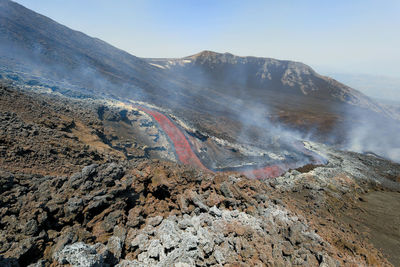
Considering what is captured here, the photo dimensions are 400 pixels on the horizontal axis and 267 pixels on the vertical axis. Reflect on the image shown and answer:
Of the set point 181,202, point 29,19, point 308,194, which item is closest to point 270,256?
point 181,202

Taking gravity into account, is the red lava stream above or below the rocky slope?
below

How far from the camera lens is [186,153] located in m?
20.5

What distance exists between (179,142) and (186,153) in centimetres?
168

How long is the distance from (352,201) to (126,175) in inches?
644

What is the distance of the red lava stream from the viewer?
19.9m

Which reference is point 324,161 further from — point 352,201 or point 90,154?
point 90,154

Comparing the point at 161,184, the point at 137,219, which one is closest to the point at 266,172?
Result: the point at 161,184

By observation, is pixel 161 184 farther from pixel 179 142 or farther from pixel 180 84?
pixel 180 84

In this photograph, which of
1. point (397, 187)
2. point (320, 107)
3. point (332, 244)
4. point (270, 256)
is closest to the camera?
point (270, 256)

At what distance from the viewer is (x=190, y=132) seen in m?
23.5

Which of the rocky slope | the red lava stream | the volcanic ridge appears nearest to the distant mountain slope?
the rocky slope

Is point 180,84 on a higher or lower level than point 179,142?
higher

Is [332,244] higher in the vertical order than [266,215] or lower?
lower

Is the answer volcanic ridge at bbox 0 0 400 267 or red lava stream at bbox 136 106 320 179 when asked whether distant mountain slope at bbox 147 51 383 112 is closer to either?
volcanic ridge at bbox 0 0 400 267
